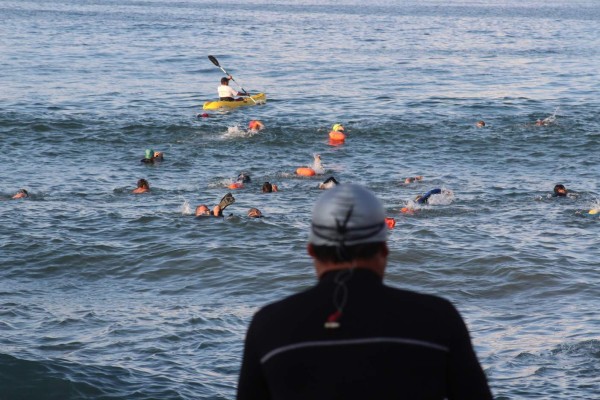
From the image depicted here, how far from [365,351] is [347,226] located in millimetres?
385

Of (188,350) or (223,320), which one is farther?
(223,320)

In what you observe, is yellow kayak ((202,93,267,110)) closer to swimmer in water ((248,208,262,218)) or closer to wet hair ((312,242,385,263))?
swimmer in water ((248,208,262,218))

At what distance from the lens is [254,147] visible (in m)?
28.7

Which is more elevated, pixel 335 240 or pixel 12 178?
pixel 335 240

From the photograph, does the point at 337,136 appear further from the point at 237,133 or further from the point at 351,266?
the point at 351,266

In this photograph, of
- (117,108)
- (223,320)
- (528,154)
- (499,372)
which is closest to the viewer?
(499,372)

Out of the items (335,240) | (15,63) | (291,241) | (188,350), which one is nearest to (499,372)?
(188,350)

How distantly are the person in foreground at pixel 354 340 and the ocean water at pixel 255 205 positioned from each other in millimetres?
7979

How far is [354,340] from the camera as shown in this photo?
122 inches

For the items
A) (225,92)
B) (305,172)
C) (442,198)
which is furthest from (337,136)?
(225,92)

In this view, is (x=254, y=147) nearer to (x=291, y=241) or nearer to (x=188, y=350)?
(x=291, y=241)

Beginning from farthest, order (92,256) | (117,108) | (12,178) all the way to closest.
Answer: (117,108), (12,178), (92,256)

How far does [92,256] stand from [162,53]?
41.3 m

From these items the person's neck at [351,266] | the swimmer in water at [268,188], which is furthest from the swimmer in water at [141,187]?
the person's neck at [351,266]
